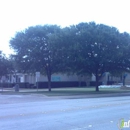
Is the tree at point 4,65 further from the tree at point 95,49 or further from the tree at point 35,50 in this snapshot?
the tree at point 95,49

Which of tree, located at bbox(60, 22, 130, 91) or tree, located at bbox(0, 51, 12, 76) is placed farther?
tree, located at bbox(0, 51, 12, 76)

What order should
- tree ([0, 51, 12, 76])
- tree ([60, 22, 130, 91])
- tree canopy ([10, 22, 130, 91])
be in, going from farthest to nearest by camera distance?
tree ([0, 51, 12, 76]) → tree canopy ([10, 22, 130, 91]) → tree ([60, 22, 130, 91])

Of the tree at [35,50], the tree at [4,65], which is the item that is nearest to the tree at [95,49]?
the tree at [35,50]

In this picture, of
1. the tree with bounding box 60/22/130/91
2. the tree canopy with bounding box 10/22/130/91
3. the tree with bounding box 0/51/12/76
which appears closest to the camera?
the tree with bounding box 60/22/130/91

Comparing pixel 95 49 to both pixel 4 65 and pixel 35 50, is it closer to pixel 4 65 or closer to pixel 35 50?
pixel 35 50

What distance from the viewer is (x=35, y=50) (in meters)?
40.7

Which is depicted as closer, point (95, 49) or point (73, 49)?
point (73, 49)

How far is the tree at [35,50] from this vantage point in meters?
41.5

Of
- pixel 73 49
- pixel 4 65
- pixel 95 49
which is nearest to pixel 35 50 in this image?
pixel 73 49

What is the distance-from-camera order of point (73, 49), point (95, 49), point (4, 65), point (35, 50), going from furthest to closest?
point (4, 65)
point (35, 50)
point (95, 49)
point (73, 49)

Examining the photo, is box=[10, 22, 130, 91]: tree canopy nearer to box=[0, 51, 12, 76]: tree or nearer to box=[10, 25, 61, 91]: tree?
box=[10, 25, 61, 91]: tree

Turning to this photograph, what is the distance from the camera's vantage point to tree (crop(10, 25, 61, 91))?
41.5 metres

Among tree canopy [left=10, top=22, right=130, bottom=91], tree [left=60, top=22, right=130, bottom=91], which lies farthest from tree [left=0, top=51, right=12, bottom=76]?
tree [left=60, top=22, right=130, bottom=91]

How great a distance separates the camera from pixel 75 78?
221 ft
